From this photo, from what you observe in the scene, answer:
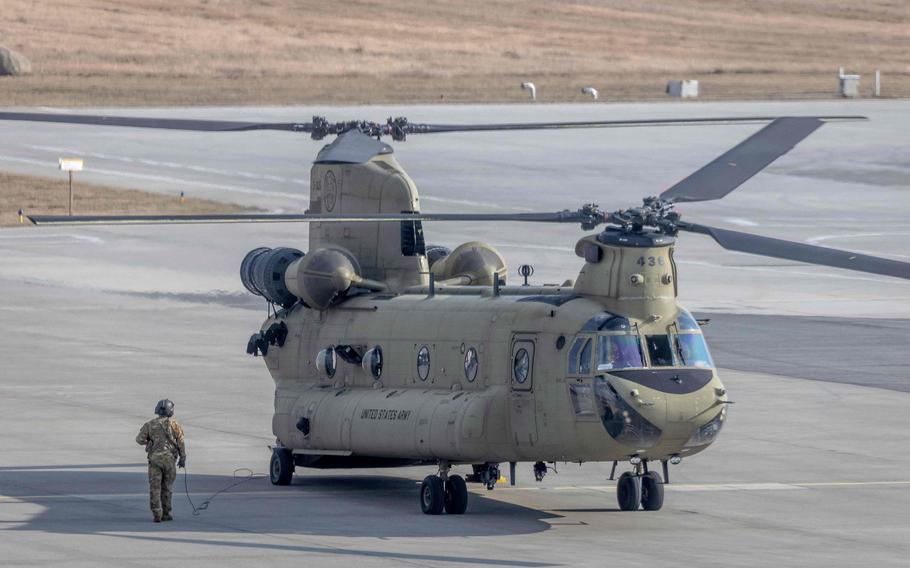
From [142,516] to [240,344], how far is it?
57.6 feet

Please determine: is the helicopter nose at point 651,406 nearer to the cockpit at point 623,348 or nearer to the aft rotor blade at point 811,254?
the cockpit at point 623,348

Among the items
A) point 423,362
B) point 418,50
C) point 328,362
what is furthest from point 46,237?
point 418,50

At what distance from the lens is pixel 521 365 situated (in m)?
22.6

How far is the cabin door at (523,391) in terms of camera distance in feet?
73.3

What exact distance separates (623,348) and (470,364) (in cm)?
240

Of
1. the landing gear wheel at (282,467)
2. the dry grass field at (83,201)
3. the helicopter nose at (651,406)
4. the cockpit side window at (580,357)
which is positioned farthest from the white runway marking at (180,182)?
the helicopter nose at (651,406)

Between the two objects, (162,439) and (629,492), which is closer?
(162,439)

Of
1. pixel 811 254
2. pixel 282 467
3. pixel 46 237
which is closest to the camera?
pixel 811 254

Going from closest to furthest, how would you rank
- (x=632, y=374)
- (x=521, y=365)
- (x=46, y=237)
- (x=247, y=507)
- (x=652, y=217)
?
(x=632, y=374) < (x=652, y=217) < (x=521, y=365) < (x=247, y=507) < (x=46, y=237)

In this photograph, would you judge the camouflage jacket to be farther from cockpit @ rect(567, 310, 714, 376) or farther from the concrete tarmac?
cockpit @ rect(567, 310, 714, 376)

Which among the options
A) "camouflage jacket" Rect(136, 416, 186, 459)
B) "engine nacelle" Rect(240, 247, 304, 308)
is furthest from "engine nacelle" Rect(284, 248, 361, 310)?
"camouflage jacket" Rect(136, 416, 186, 459)

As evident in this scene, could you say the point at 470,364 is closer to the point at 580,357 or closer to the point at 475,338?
the point at 475,338

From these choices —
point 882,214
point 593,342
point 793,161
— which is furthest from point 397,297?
point 793,161

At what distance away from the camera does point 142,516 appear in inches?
898
